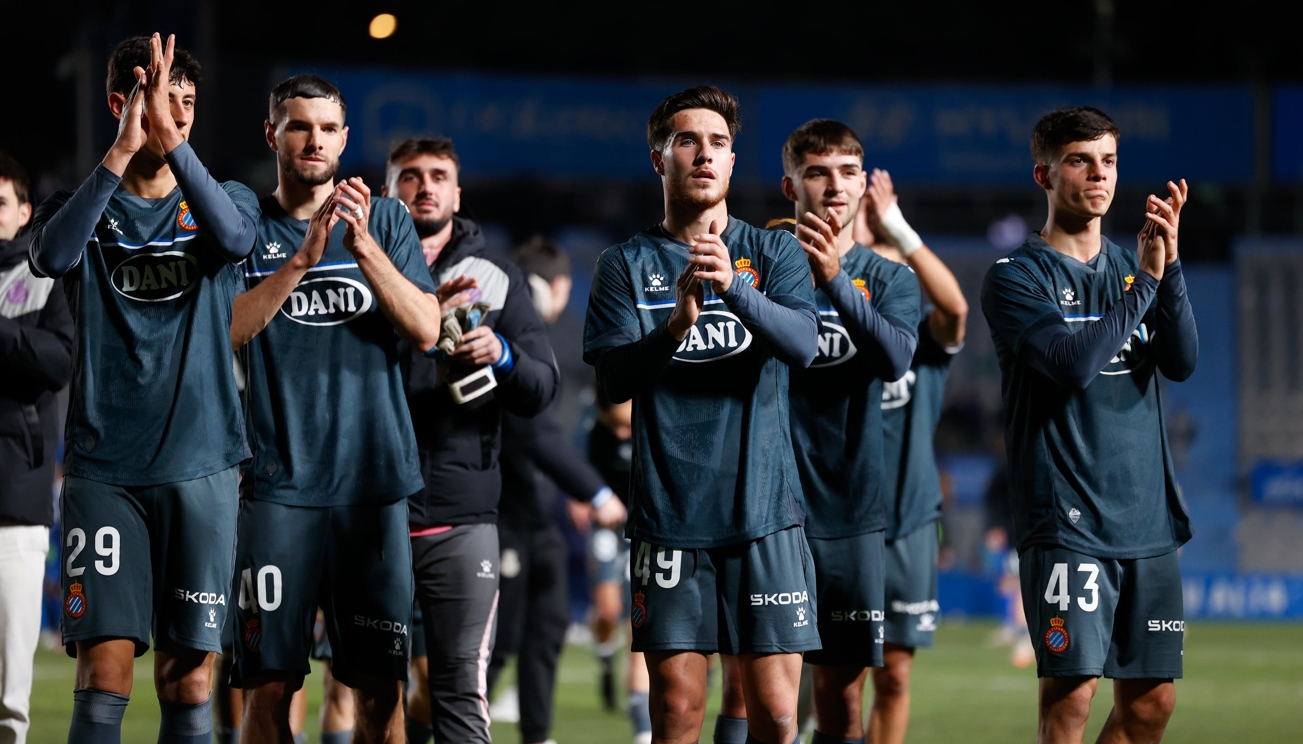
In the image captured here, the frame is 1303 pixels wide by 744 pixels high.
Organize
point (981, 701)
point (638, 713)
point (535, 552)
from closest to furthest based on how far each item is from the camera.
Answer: point (535, 552) < point (638, 713) < point (981, 701)

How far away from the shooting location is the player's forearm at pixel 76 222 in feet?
13.6

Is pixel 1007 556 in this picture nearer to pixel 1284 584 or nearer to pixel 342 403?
pixel 1284 584

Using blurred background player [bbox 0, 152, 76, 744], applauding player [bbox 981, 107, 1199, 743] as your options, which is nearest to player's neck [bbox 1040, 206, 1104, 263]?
applauding player [bbox 981, 107, 1199, 743]

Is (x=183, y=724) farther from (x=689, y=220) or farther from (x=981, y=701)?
(x=981, y=701)

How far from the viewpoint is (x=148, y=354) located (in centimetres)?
441

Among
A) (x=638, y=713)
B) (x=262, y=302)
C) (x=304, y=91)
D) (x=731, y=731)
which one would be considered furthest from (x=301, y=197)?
(x=638, y=713)

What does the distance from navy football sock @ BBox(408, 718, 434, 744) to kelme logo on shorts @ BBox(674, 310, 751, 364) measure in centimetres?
253

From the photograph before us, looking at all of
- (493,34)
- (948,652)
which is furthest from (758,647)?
(493,34)

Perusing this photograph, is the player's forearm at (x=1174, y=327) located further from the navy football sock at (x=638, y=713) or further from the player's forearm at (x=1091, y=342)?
the navy football sock at (x=638, y=713)

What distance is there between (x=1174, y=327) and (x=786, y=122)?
17.6 meters

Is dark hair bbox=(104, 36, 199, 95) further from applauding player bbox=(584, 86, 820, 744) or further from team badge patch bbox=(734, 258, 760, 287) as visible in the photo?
team badge patch bbox=(734, 258, 760, 287)

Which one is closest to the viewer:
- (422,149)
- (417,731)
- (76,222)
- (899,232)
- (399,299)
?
(76,222)

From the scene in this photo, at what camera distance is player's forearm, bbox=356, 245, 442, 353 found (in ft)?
15.1

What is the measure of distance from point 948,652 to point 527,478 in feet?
25.5
